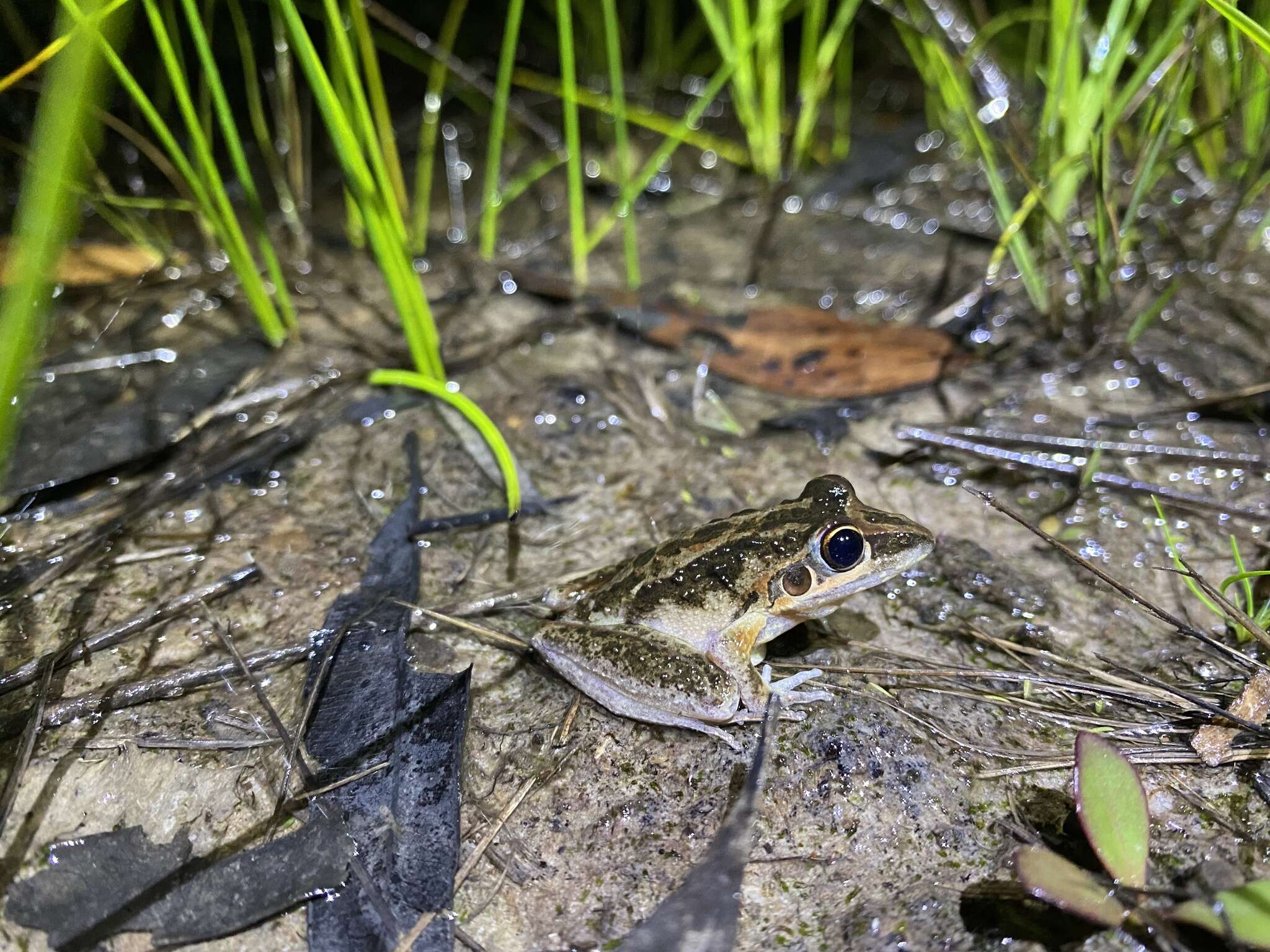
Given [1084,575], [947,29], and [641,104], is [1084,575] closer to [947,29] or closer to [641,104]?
[947,29]

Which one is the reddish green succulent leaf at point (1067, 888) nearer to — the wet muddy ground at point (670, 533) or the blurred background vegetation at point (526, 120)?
the wet muddy ground at point (670, 533)

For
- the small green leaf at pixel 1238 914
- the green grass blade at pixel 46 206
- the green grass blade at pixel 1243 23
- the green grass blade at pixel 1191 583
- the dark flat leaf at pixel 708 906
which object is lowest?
the green grass blade at pixel 1191 583

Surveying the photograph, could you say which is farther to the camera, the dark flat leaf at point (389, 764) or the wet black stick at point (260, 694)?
the wet black stick at point (260, 694)

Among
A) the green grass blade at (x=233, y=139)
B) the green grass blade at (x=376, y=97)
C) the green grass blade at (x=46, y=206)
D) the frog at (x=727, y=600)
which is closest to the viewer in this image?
the green grass blade at (x=46, y=206)

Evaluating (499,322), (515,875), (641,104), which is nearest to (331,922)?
(515,875)

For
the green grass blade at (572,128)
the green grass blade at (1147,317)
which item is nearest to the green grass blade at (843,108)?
the green grass blade at (572,128)

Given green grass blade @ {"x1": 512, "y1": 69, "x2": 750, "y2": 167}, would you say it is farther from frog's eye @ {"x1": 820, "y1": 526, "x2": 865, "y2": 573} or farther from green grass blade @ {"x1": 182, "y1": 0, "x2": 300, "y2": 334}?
frog's eye @ {"x1": 820, "y1": 526, "x2": 865, "y2": 573}

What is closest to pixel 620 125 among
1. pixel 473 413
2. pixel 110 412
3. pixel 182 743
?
pixel 473 413
